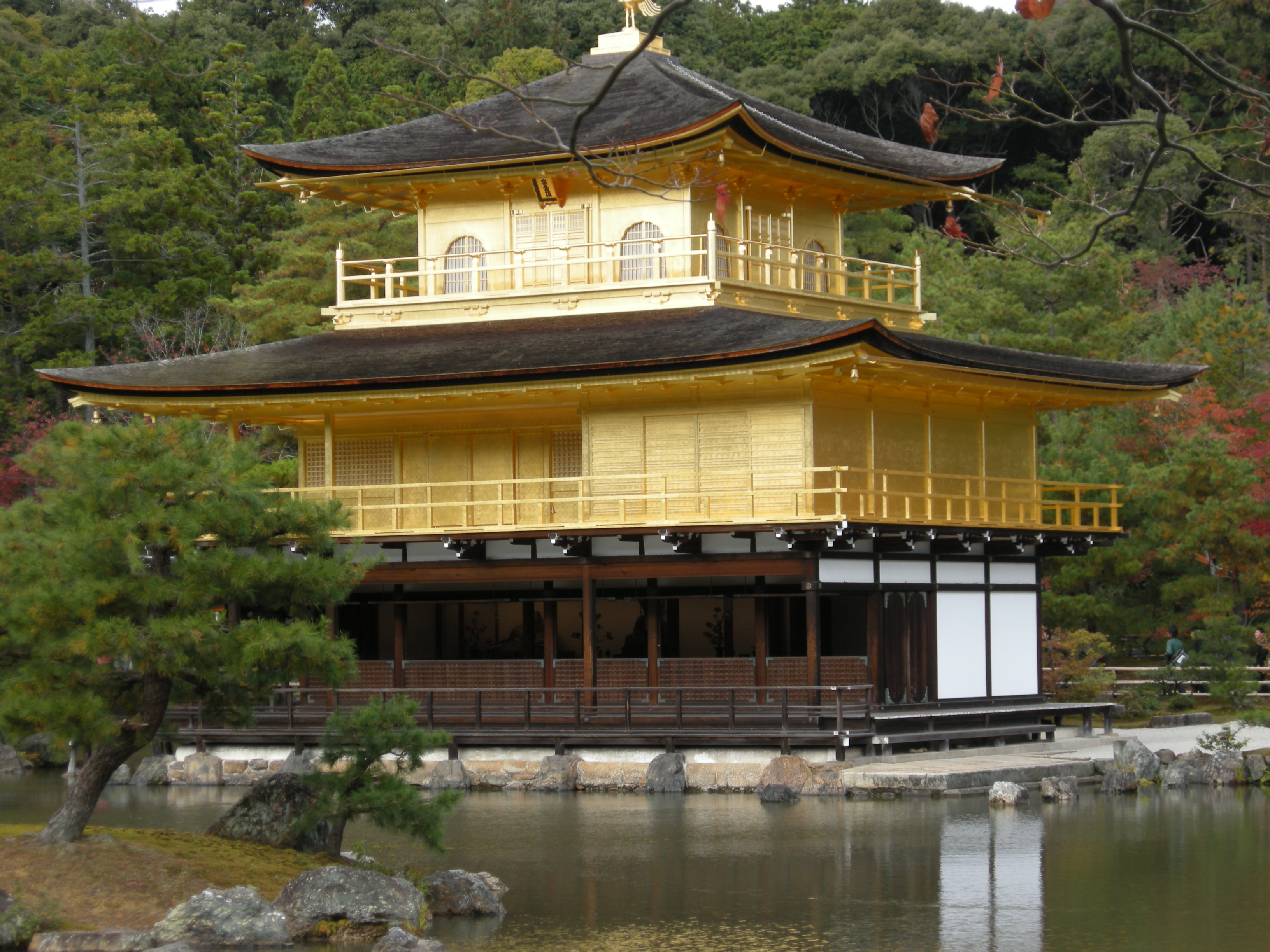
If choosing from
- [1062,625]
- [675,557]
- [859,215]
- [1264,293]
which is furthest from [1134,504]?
[859,215]

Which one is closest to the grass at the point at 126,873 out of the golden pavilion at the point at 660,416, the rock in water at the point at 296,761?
the rock in water at the point at 296,761

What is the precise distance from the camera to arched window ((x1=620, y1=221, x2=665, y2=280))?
28.6m

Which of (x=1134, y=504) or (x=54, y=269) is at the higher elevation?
(x=54, y=269)

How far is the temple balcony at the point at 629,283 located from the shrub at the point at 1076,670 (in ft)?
21.1

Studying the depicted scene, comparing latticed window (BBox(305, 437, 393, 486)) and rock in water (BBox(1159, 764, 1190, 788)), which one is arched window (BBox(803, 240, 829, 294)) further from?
rock in water (BBox(1159, 764, 1190, 788))

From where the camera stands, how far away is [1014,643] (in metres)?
28.1

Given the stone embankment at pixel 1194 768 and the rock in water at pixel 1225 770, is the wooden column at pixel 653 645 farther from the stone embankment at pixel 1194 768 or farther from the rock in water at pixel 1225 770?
the rock in water at pixel 1225 770

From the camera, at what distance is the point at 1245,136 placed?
40250 millimetres

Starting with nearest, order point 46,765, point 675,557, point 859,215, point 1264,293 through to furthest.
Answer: point 675,557
point 46,765
point 1264,293
point 859,215

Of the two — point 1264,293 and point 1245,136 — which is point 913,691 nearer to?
point 1245,136

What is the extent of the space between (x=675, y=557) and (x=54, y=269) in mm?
27125

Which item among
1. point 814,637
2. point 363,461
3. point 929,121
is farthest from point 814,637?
point 929,121

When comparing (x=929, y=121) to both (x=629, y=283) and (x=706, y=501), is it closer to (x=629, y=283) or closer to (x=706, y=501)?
(x=706, y=501)

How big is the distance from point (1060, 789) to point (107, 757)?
491 inches
